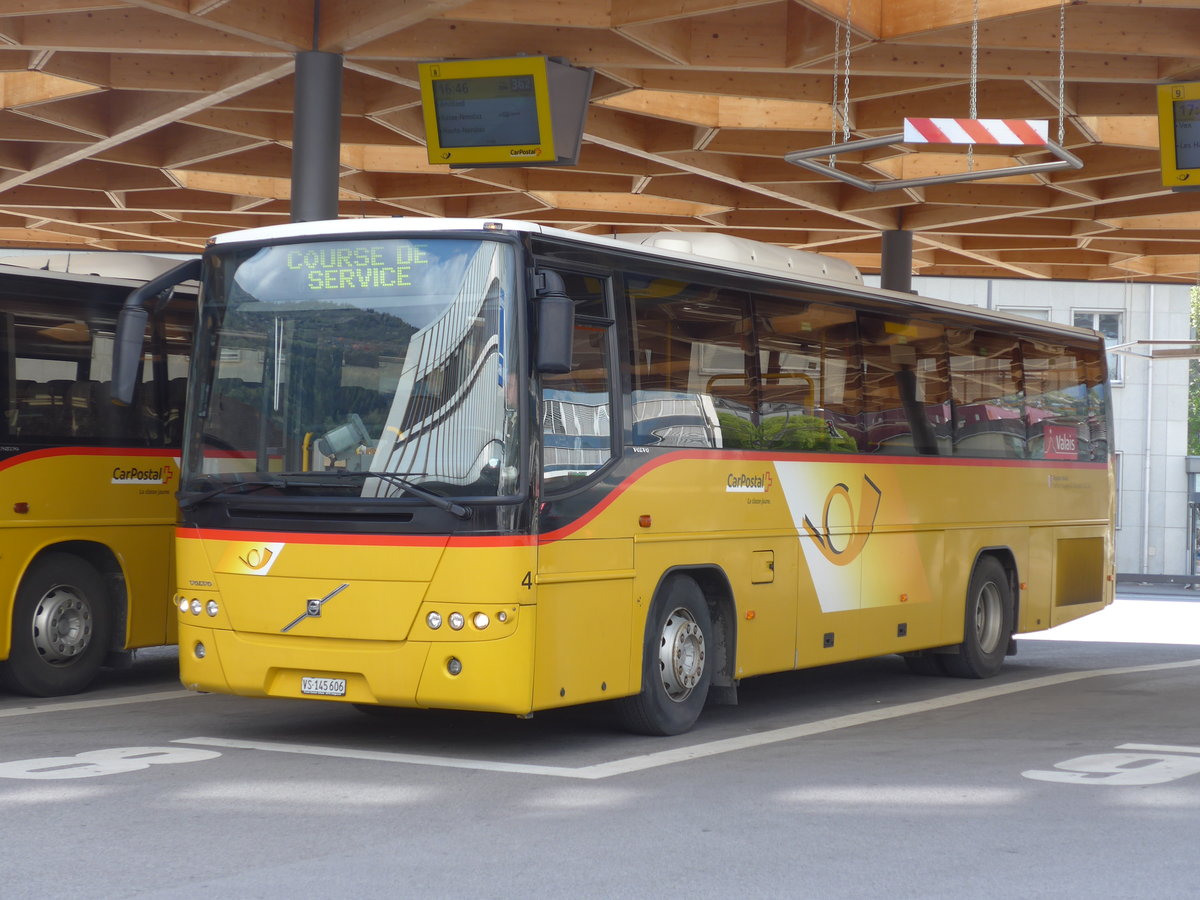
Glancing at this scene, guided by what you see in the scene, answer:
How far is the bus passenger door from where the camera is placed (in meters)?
9.25

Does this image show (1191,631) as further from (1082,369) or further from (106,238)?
(106,238)

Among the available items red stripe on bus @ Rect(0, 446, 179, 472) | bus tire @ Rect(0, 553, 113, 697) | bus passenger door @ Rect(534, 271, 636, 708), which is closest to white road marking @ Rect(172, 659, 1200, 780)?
bus passenger door @ Rect(534, 271, 636, 708)

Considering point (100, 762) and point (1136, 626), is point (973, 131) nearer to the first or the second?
point (100, 762)

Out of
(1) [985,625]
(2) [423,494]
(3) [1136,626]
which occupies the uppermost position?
(2) [423,494]

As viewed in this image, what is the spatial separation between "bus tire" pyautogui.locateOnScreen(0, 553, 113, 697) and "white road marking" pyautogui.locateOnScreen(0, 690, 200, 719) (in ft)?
0.97

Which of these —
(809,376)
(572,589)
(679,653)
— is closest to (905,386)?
(809,376)

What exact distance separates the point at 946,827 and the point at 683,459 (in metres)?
3.54

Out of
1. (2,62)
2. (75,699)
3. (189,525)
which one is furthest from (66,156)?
(189,525)

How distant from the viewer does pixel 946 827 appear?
7.54 meters

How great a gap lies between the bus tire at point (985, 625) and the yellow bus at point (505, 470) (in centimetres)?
287

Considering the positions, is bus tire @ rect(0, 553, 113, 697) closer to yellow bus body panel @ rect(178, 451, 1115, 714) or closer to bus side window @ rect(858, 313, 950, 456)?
yellow bus body panel @ rect(178, 451, 1115, 714)

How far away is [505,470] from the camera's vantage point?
902 cm

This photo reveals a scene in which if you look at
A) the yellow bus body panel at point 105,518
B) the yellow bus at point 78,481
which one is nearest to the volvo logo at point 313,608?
the yellow bus at point 78,481

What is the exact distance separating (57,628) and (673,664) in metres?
4.85
